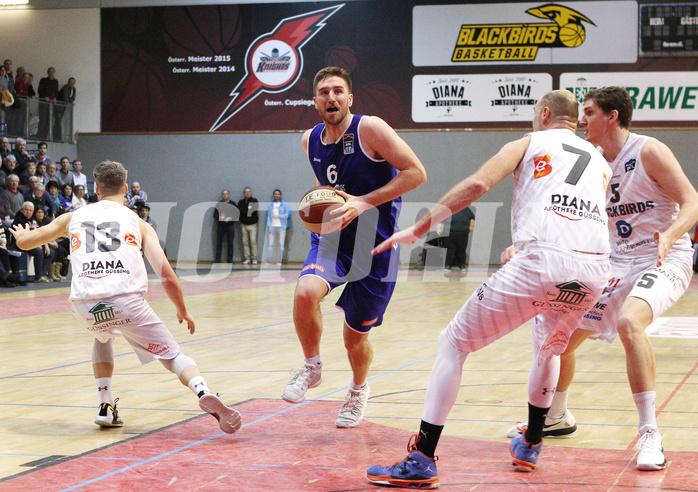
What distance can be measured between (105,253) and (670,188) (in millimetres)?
3250

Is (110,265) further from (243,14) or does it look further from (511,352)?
(243,14)

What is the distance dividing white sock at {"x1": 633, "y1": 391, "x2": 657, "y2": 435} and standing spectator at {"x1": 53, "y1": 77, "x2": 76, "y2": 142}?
2152 centimetres

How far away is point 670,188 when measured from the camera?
4.31 meters

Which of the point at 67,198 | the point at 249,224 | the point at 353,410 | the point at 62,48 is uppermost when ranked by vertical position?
the point at 62,48

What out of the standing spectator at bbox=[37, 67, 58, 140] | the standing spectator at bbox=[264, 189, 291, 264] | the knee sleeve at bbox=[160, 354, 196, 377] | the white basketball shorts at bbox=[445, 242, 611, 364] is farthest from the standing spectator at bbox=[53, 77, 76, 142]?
the white basketball shorts at bbox=[445, 242, 611, 364]

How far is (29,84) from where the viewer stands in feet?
71.9

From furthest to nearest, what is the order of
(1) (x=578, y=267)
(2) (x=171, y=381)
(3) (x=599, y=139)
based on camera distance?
(2) (x=171, y=381) < (3) (x=599, y=139) < (1) (x=578, y=267)

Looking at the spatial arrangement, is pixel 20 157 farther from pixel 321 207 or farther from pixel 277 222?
pixel 321 207

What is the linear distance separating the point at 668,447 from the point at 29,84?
2117 cm

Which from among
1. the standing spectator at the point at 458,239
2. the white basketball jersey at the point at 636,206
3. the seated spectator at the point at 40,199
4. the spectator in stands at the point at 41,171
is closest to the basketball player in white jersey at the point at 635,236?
the white basketball jersey at the point at 636,206

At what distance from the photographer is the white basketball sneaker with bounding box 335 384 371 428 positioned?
4.89 m

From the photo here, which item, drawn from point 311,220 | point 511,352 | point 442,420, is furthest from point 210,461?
point 511,352

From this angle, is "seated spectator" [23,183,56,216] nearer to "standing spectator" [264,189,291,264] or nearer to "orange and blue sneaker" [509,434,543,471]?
"standing spectator" [264,189,291,264]

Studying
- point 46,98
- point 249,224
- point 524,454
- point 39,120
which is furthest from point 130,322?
point 46,98
